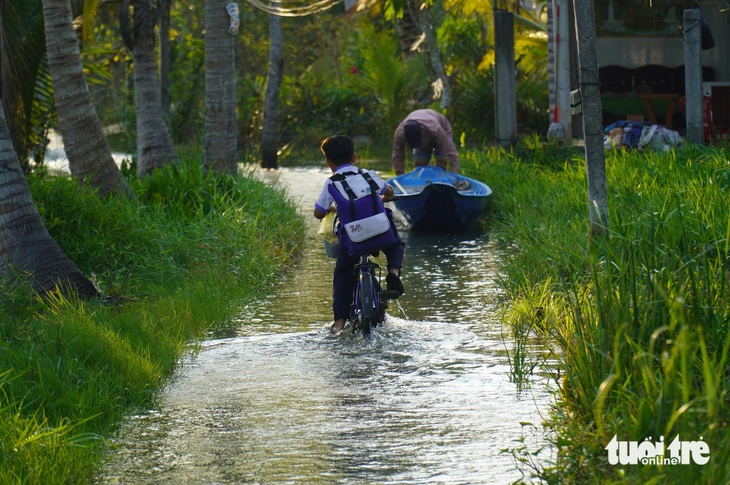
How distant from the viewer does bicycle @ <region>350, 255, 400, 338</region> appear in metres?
8.47

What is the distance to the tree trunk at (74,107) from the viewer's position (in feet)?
38.7

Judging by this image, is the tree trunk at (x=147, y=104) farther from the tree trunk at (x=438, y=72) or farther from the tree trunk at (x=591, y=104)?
the tree trunk at (x=438, y=72)

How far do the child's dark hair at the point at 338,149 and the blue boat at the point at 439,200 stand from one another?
5873 millimetres

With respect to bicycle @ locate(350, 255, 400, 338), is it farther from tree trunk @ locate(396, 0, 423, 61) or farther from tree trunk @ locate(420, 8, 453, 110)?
tree trunk @ locate(396, 0, 423, 61)

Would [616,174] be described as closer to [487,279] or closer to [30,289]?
[487,279]

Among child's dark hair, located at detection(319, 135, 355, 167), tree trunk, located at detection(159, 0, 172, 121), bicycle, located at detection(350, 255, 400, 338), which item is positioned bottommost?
bicycle, located at detection(350, 255, 400, 338)

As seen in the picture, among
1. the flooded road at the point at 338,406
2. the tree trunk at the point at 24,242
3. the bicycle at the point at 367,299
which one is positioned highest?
the tree trunk at the point at 24,242

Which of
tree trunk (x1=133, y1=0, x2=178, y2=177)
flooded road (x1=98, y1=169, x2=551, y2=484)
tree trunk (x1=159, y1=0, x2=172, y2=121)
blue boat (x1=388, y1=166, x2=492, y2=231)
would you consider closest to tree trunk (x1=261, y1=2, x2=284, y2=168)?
tree trunk (x1=159, y1=0, x2=172, y2=121)

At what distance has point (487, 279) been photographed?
37.7 ft

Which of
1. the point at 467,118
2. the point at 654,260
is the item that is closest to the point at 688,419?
the point at 654,260

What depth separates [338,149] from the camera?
8.66 meters

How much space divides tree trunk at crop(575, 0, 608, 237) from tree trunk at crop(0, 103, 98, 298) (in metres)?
4.20

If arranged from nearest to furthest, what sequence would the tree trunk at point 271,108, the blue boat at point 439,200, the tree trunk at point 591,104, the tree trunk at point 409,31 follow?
the tree trunk at point 591,104 → the blue boat at point 439,200 → the tree trunk at point 271,108 → the tree trunk at point 409,31

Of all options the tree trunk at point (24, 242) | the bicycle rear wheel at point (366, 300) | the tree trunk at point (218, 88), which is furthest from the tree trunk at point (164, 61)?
the bicycle rear wheel at point (366, 300)
